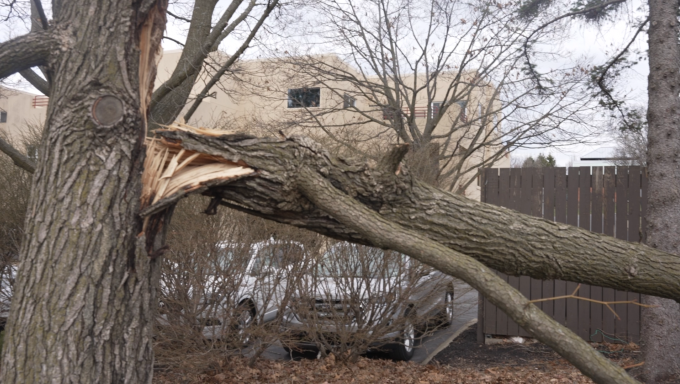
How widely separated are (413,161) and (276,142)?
435cm

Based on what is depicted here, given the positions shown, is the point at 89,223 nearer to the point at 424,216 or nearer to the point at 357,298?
the point at 424,216

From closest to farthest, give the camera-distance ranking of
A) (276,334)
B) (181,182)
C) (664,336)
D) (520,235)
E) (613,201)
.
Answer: (181,182), (520,235), (664,336), (276,334), (613,201)

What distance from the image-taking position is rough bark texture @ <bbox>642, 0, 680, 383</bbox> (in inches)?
195

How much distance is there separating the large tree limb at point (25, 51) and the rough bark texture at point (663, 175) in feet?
17.1

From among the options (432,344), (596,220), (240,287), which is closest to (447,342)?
(432,344)

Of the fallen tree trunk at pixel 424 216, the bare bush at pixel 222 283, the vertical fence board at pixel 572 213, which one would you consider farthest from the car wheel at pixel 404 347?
the fallen tree trunk at pixel 424 216

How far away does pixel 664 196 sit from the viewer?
5.08 metres

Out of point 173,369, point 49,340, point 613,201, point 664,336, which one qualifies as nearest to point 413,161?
point 613,201

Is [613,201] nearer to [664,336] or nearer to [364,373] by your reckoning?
[664,336]

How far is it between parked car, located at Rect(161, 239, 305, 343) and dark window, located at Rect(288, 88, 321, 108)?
26.0 feet

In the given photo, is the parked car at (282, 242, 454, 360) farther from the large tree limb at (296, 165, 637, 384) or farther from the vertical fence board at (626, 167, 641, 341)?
the large tree limb at (296, 165, 637, 384)

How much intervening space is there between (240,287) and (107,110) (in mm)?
3481

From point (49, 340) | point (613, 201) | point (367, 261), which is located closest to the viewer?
point (49, 340)

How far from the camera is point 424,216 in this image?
301 centimetres
